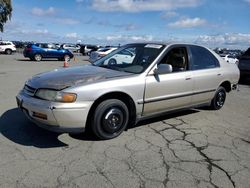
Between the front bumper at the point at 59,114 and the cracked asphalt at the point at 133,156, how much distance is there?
350mm

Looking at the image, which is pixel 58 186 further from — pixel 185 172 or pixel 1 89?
pixel 1 89

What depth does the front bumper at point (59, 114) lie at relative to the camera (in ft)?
13.8

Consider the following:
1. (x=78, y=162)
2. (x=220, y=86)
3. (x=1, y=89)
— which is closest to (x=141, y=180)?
(x=78, y=162)

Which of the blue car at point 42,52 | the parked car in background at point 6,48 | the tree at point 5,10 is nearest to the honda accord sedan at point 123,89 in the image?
the blue car at point 42,52

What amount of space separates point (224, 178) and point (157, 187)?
0.92 meters

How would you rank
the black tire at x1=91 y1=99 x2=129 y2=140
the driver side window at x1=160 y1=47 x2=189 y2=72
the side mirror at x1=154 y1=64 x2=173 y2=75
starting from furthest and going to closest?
the driver side window at x1=160 y1=47 x2=189 y2=72
the side mirror at x1=154 y1=64 x2=173 y2=75
the black tire at x1=91 y1=99 x2=129 y2=140

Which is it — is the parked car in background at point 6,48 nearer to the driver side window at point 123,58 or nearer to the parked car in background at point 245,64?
the parked car in background at point 245,64

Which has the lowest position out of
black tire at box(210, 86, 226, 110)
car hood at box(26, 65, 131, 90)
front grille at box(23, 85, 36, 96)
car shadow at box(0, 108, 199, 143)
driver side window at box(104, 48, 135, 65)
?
car shadow at box(0, 108, 199, 143)

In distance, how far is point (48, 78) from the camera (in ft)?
15.7

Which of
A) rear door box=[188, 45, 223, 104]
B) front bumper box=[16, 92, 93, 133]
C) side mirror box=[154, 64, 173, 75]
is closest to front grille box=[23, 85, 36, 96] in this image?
front bumper box=[16, 92, 93, 133]

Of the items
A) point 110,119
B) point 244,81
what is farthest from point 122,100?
point 244,81

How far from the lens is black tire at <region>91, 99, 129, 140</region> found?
181 inches

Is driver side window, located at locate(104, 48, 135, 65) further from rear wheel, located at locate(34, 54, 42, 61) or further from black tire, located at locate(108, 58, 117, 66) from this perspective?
rear wheel, located at locate(34, 54, 42, 61)

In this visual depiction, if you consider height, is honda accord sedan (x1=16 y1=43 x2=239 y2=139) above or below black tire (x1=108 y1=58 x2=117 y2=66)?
below
